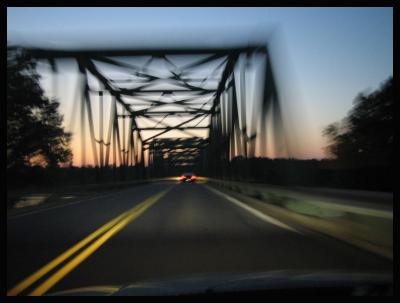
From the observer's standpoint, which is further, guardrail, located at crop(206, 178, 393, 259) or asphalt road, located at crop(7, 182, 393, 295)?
guardrail, located at crop(206, 178, 393, 259)

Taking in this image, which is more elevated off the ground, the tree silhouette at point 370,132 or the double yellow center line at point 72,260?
the tree silhouette at point 370,132

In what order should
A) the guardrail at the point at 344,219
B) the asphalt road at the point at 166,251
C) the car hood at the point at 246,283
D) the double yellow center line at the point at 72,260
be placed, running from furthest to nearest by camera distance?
the guardrail at the point at 344,219 < the asphalt road at the point at 166,251 < the double yellow center line at the point at 72,260 < the car hood at the point at 246,283

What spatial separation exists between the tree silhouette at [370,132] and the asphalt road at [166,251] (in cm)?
2391

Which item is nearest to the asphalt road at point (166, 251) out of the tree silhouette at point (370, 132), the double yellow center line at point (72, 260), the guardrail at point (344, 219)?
the double yellow center line at point (72, 260)

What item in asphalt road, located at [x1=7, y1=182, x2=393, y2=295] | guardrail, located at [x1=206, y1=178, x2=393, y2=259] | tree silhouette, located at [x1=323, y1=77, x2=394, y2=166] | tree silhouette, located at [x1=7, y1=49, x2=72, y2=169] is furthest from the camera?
tree silhouette, located at [x1=323, y1=77, x2=394, y2=166]

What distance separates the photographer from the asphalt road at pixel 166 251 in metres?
5.74

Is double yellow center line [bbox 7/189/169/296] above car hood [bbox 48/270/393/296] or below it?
below

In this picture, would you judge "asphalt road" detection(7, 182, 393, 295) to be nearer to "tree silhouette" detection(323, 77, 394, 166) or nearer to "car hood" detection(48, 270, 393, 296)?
"car hood" detection(48, 270, 393, 296)

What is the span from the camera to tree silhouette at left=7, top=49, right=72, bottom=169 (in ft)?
80.7

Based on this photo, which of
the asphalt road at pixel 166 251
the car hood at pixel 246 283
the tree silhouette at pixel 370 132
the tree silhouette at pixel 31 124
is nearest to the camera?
the car hood at pixel 246 283

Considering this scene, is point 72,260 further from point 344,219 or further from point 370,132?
point 370,132

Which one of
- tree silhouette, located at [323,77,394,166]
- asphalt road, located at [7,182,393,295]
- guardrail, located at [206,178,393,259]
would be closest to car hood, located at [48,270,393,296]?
asphalt road, located at [7,182,393,295]

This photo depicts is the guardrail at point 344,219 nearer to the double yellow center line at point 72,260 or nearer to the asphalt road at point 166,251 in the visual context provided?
the asphalt road at point 166,251

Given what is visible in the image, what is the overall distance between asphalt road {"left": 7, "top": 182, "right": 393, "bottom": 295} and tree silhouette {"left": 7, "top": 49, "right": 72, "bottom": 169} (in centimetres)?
1357
